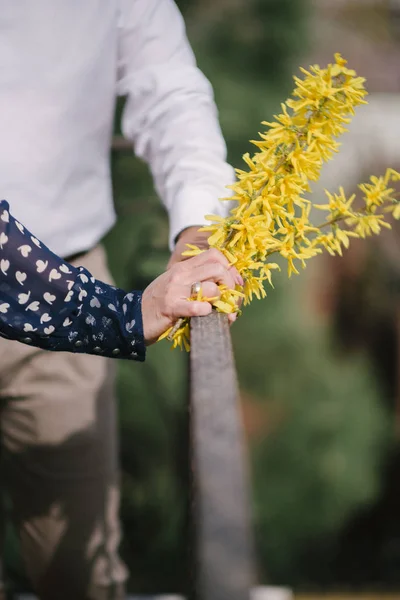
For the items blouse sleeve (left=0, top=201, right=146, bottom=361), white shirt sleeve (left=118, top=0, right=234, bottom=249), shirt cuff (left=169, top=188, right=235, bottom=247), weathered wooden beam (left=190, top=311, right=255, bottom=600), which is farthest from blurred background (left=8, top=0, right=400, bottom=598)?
weathered wooden beam (left=190, top=311, right=255, bottom=600)

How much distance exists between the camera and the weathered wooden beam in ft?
1.62

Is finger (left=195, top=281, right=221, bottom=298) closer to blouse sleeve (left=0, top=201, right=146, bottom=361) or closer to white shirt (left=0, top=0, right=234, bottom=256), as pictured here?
blouse sleeve (left=0, top=201, right=146, bottom=361)

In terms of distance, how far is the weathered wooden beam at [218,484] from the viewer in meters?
0.49

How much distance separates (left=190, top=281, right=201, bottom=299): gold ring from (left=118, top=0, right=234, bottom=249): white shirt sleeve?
0.34m

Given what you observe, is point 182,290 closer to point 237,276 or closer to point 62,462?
point 237,276

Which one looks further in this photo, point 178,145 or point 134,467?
point 134,467

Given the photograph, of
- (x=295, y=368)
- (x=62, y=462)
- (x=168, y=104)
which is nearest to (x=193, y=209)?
(x=168, y=104)

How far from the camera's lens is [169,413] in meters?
2.20

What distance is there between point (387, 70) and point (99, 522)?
2.47 meters

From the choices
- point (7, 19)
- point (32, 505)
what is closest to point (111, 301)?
point (7, 19)

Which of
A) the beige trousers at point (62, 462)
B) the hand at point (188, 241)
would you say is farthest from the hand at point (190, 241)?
the beige trousers at point (62, 462)

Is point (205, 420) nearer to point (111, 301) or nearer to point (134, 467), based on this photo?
point (111, 301)

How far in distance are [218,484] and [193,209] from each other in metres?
0.66

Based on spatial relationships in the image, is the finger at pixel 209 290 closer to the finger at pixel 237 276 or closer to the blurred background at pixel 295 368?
the finger at pixel 237 276
